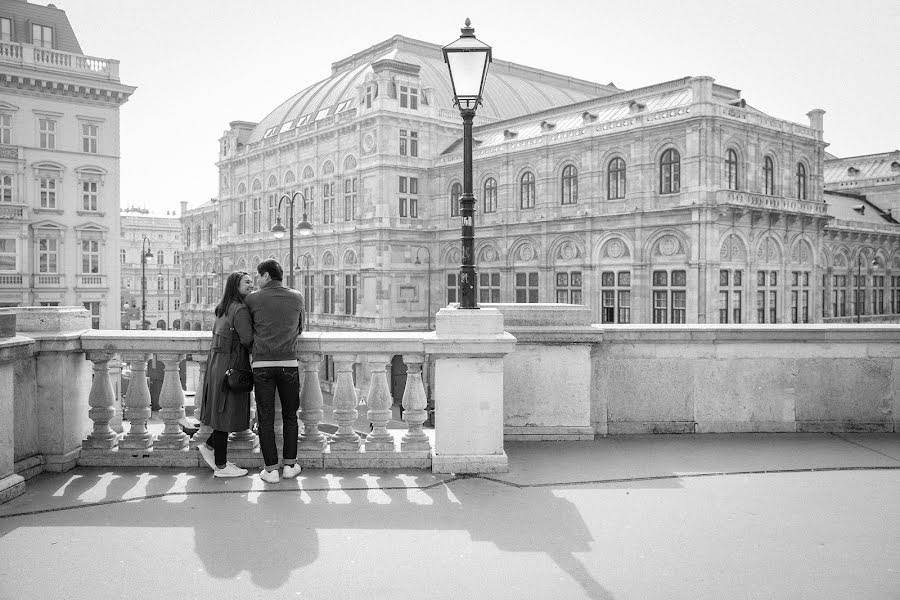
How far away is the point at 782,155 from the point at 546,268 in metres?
13.5

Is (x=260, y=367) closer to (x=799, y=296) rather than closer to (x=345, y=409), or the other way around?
(x=345, y=409)

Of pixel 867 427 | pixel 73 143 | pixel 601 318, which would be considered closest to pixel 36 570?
pixel 867 427

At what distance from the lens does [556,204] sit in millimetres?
40906

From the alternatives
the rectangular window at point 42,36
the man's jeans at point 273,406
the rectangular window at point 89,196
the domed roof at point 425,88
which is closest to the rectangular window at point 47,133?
the rectangular window at point 89,196

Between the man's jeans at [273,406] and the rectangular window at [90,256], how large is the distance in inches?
1447

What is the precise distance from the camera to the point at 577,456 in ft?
20.8

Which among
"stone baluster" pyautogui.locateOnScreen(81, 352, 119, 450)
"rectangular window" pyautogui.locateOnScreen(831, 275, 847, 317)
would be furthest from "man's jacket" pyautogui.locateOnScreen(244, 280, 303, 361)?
"rectangular window" pyautogui.locateOnScreen(831, 275, 847, 317)

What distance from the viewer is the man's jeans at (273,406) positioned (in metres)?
5.60

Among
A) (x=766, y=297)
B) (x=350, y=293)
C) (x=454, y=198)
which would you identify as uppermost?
(x=454, y=198)

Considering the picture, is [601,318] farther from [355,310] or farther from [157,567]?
[157,567]

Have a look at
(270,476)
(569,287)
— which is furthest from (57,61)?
(270,476)

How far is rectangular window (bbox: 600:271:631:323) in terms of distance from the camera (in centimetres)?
3766

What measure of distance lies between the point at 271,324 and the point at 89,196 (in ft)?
125

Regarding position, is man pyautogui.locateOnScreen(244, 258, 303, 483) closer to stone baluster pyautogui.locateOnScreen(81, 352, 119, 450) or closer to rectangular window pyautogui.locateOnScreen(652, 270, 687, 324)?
stone baluster pyautogui.locateOnScreen(81, 352, 119, 450)
